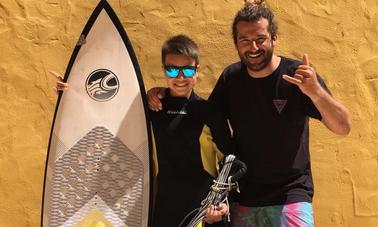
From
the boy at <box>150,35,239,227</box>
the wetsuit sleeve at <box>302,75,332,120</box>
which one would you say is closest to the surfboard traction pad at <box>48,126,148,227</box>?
the boy at <box>150,35,239,227</box>

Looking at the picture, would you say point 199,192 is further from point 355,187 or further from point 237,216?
point 355,187

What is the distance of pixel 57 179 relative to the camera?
8.53 feet

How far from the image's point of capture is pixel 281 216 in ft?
6.80

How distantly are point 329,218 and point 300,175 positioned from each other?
997mm

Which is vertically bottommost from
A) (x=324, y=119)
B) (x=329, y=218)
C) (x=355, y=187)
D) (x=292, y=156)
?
(x=329, y=218)

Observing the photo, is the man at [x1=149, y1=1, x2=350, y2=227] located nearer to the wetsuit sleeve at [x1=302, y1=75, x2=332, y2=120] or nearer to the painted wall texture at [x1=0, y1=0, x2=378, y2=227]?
the wetsuit sleeve at [x1=302, y1=75, x2=332, y2=120]

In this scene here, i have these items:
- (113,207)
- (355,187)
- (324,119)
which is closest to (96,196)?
(113,207)

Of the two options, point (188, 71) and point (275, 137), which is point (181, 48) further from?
point (275, 137)

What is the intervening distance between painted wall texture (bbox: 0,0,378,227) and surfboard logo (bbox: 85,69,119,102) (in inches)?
15.8

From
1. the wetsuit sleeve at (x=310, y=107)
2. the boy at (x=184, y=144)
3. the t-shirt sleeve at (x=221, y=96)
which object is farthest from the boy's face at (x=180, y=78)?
the wetsuit sleeve at (x=310, y=107)

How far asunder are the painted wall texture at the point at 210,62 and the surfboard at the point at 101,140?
1.28 feet

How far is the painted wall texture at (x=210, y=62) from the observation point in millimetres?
2941

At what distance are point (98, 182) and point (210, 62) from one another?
92 cm

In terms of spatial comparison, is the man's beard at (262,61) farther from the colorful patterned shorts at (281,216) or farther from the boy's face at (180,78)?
the colorful patterned shorts at (281,216)
